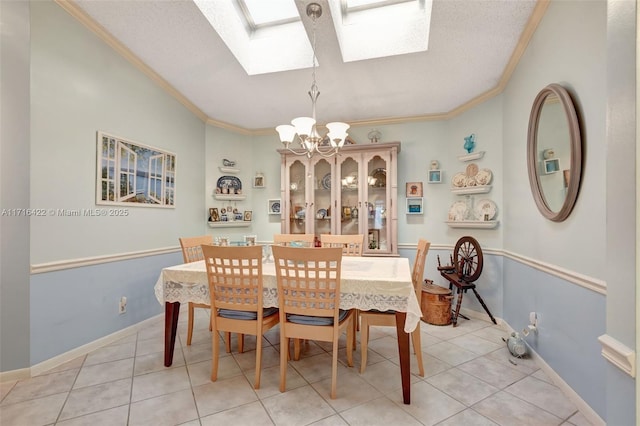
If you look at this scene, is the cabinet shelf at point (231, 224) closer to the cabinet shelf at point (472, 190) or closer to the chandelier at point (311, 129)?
the chandelier at point (311, 129)

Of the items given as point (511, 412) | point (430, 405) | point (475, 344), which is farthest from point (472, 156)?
point (430, 405)

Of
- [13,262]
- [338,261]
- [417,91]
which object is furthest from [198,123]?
[338,261]

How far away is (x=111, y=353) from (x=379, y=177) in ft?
10.7

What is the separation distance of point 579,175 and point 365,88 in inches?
81.4

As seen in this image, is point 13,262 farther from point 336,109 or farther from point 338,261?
point 336,109

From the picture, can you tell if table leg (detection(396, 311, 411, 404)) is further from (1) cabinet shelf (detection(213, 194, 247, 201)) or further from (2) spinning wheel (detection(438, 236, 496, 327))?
(1) cabinet shelf (detection(213, 194, 247, 201))

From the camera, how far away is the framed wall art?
2.43m

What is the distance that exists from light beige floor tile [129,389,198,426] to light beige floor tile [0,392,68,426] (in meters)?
0.42

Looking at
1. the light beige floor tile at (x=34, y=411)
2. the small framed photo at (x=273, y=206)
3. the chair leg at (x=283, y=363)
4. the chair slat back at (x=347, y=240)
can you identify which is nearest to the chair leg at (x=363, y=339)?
the chair leg at (x=283, y=363)

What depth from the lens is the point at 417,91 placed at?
3076 millimetres

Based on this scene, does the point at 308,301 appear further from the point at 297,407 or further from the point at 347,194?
the point at 347,194

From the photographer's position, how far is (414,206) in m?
3.71

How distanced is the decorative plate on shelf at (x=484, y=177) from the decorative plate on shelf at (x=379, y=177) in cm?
104

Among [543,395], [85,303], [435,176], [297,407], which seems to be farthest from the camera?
[435,176]
